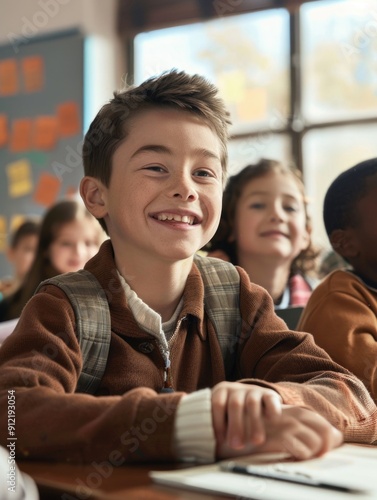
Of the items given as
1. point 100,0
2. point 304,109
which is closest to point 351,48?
point 304,109

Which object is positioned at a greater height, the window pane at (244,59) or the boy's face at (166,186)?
the window pane at (244,59)

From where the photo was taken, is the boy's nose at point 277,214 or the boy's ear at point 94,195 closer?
the boy's ear at point 94,195

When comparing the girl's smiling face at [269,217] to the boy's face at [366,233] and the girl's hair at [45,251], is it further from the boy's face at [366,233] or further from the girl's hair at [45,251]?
the girl's hair at [45,251]

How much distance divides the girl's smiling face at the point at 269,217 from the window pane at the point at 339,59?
2.27 meters

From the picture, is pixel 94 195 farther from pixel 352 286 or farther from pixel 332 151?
pixel 332 151

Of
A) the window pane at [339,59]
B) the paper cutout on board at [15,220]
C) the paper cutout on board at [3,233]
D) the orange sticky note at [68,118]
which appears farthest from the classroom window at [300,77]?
the paper cutout on board at [3,233]

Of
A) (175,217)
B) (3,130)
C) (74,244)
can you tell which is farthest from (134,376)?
(3,130)

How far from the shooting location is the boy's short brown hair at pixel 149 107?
1.23 metres

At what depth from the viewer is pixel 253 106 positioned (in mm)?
4613

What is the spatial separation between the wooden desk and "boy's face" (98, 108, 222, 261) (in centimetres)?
47

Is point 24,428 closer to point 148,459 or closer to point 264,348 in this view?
point 148,459

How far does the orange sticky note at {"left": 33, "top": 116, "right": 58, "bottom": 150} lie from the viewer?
5.16 meters

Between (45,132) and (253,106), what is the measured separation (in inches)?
56.9

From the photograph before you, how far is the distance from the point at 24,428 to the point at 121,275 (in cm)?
40
